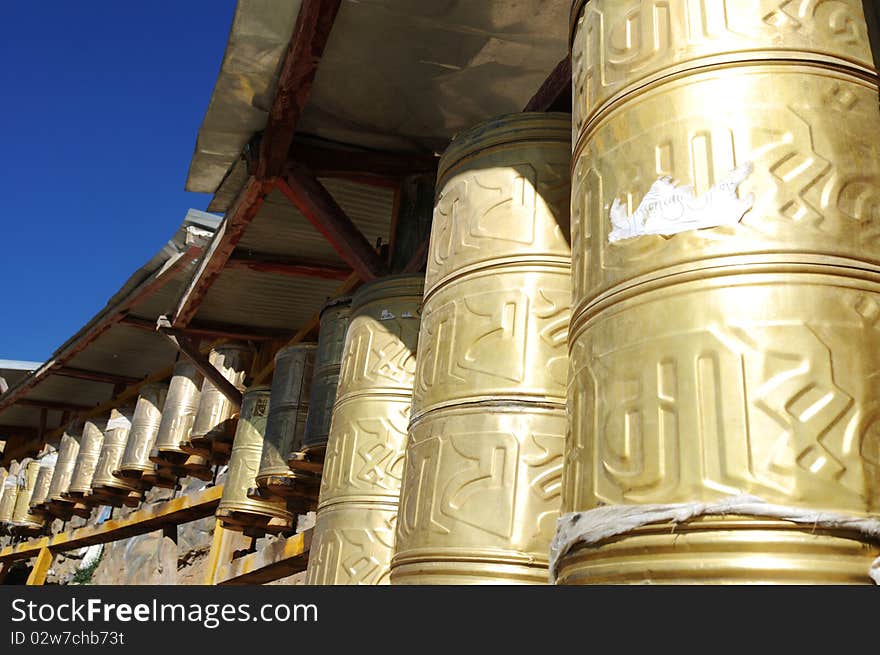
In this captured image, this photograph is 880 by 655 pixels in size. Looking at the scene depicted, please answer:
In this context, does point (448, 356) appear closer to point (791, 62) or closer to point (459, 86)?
point (791, 62)

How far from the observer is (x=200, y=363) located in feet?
29.4

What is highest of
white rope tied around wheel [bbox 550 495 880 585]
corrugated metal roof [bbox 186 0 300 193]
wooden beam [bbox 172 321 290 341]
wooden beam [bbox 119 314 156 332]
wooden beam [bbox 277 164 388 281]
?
wooden beam [bbox 119 314 156 332]

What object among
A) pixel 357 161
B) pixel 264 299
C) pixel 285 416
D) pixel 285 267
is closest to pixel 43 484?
pixel 264 299

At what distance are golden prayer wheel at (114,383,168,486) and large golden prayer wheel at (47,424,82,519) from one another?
2247 mm

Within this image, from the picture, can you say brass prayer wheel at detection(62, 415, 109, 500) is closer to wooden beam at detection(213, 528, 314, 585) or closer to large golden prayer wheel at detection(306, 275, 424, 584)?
wooden beam at detection(213, 528, 314, 585)

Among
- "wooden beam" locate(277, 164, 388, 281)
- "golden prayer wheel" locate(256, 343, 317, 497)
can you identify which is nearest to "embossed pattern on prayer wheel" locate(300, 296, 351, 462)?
"golden prayer wheel" locate(256, 343, 317, 497)

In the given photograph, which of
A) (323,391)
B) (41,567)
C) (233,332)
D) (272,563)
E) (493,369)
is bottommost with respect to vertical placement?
(493,369)

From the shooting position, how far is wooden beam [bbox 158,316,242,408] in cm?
888

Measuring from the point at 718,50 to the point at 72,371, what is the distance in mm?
12312

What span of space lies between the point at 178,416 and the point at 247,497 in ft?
8.87

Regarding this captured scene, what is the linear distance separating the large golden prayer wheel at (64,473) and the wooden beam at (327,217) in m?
8.56

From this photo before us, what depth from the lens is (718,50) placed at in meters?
2.16

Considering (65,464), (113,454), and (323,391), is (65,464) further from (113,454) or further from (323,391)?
(323,391)

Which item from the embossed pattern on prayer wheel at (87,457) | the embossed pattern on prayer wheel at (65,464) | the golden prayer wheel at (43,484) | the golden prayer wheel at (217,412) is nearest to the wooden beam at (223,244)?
the golden prayer wheel at (217,412)
